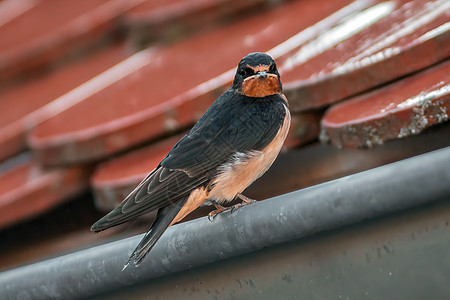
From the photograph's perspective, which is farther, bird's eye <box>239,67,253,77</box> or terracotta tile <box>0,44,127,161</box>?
terracotta tile <box>0,44,127,161</box>

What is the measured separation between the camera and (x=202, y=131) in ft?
6.61

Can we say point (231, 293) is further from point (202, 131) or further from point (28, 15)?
point (28, 15)

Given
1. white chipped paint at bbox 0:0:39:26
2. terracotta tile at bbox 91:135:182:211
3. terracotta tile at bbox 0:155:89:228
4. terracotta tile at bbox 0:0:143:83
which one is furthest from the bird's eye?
white chipped paint at bbox 0:0:39:26

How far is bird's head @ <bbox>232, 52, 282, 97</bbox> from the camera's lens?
6.98 ft

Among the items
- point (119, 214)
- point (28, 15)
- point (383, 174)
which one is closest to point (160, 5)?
point (28, 15)

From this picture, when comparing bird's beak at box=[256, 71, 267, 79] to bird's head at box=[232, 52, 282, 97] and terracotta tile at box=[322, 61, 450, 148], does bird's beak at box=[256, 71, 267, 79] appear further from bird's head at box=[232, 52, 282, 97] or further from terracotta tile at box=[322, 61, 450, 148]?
terracotta tile at box=[322, 61, 450, 148]

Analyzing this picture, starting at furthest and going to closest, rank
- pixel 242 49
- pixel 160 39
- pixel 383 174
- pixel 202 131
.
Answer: pixel 160 39, pixel 242 49, pixel 202 131, pixel 383 174

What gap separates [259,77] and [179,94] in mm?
440

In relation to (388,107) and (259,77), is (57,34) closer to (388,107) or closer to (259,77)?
(259,77)

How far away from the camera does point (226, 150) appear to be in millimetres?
2043

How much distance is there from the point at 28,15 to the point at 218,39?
5.29 feet

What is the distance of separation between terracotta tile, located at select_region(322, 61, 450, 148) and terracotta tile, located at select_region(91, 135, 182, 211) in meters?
0.61

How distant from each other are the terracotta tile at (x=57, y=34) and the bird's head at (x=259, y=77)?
1.50m

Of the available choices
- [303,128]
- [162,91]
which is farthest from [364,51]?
[162,91]
